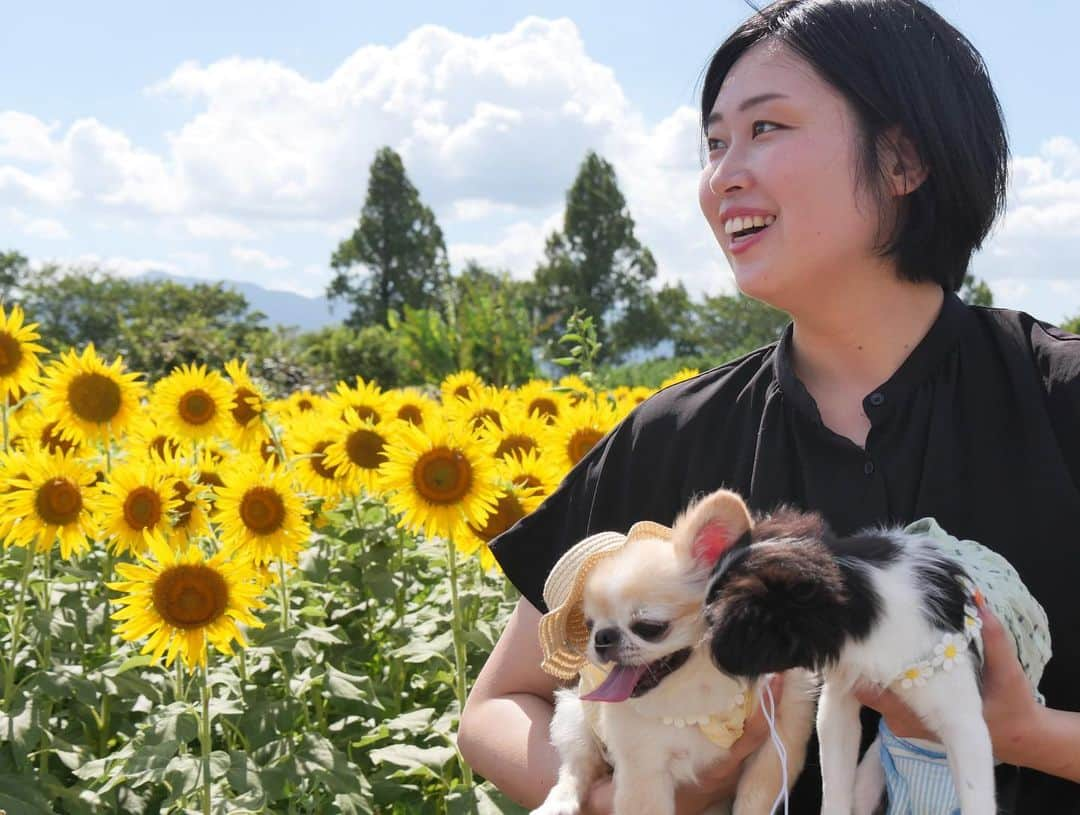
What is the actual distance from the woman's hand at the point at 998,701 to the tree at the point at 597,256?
195 ft

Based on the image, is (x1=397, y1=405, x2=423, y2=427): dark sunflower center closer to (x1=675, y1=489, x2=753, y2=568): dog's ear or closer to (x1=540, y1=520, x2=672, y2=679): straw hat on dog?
(x1=540, y1=520, x2=672, y2=679): straw hat on dog

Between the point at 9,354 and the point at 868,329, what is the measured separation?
4.26 m

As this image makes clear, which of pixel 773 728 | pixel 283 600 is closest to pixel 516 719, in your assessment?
pixel 773 728

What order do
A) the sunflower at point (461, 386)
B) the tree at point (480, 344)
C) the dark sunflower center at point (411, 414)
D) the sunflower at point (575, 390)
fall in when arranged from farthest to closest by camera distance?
the tree at point (480, 344), the sunflower at point (461, 386), the sunflower at point (575, 390), the dark sunflower center at point (411, 414)

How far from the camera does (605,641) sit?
6.33 ft

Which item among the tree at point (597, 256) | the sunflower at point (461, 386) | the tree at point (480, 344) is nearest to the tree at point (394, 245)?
the tree at point (597, 256)

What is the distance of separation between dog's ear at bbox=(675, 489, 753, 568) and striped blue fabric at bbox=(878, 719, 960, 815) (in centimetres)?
46

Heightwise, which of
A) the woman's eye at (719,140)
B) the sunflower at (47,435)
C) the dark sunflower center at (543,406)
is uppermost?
the woman's eye at (719,140)

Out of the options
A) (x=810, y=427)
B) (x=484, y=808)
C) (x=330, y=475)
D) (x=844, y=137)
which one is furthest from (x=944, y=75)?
(x=330, y=475)

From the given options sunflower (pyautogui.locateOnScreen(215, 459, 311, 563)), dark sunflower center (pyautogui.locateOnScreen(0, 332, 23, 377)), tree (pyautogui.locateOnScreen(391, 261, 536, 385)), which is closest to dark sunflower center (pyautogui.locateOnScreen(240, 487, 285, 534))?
sunflower (pyautogui.locateOnScreen(215, 459, 311, 563))

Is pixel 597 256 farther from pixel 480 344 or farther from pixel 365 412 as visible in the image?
pixel 365 412

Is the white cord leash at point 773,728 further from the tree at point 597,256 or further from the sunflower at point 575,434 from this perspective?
the tree at point 597,256

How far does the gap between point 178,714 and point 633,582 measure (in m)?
2.40

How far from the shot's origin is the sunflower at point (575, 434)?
187 inches
